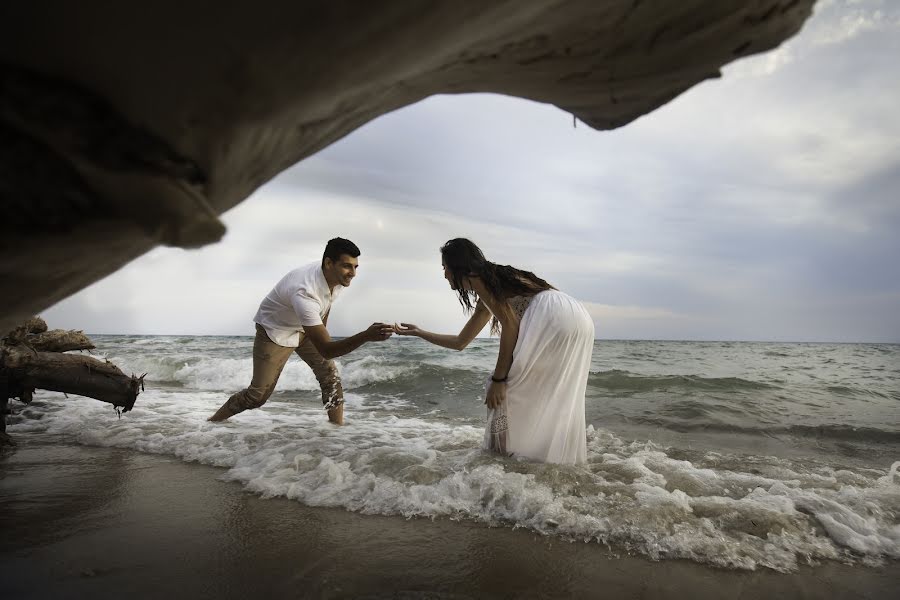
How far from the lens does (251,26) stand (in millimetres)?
A: 840

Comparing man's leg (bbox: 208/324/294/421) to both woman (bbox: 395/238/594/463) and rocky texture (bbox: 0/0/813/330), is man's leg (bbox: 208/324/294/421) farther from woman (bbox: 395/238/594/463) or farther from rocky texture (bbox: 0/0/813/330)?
rocky texture (bbox: 0/0/813/330)

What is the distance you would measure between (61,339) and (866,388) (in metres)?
12.6

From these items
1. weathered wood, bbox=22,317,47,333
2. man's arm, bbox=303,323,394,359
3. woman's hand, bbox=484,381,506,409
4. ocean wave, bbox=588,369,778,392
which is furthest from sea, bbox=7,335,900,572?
weathered wood, bbox=22,317,47,333

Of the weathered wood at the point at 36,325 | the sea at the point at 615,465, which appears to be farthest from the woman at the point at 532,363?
the weathered wood at the point at 36,325

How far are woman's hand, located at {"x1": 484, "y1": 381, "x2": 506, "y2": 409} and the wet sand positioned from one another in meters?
1.11

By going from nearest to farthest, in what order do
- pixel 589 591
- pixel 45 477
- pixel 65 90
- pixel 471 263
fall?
1. pixel 65 90
2. pixel 589 591
3. pixel 45 477
4. pixel 471 263

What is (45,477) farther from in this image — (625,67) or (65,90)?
(625,67)

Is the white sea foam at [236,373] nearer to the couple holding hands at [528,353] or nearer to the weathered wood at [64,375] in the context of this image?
the weathered wood at [64,375]

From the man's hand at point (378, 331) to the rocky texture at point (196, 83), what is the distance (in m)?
2.17

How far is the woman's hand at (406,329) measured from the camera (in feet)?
12.1

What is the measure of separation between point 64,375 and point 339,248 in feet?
8.51

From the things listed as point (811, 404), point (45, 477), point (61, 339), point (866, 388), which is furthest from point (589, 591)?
point (866, 388)

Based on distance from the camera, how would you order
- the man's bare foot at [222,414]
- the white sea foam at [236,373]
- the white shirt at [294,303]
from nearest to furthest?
the white shirt at [294,303] < the man's bare foot at [222,414] < the white sea foam at [236,373]

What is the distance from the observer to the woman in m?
3.38
